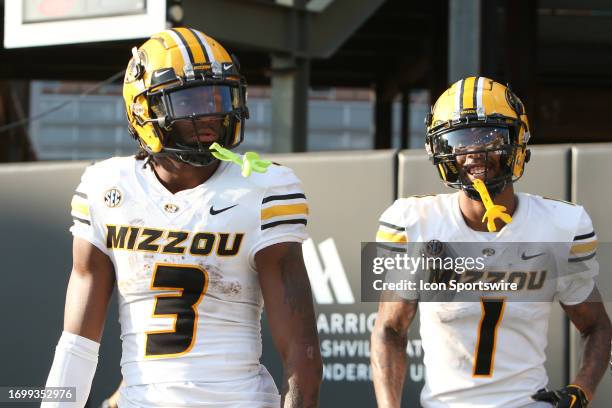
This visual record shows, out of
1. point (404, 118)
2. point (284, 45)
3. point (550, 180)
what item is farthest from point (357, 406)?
point (404, 118)

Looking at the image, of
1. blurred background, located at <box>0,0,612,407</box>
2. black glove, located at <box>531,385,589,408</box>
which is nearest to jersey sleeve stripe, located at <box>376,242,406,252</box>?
black glove, located at <box>531,385,589,408</box>

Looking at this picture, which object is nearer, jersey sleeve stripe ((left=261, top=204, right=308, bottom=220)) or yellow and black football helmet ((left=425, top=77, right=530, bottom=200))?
jersey sleeve stripe ((left=261, top=204, right=308, bottom=220))

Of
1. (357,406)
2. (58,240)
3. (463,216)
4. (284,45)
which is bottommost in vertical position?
(357,406)

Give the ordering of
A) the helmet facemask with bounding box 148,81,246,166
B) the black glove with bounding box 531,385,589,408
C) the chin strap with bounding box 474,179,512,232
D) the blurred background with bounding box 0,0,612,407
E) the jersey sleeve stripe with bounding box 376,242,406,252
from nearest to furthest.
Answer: the helmet facemask with bounding box 148,81,246,166 < the black glove with bounding box 531,385,589,408 < the chin strap with bounding box 474,179,512,232 < the jersey sleeve stripe with bounding box 376,242,406,252 < the blurred background with bounding box 0,0,612,407

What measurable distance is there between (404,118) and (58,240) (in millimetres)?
15310

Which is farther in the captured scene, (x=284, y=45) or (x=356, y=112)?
(x=356, y=112)

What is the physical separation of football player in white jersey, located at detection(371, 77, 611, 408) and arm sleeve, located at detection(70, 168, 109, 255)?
121 centimetres

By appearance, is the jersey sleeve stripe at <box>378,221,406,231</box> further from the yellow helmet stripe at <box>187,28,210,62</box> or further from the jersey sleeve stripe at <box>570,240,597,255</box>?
the yellow helmet stripe at <box>187,28,210,62</box>

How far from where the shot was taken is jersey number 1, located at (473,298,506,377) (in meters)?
3.89

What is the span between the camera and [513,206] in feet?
13.7

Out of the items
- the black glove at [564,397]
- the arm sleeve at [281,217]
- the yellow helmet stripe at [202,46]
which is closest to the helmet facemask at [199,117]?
the yellow helmet stripe at [202,46]

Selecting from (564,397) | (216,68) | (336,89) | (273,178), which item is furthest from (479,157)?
(336,89)

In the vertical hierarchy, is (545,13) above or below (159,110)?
above

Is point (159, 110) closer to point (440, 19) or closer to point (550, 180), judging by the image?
point (550, 180)
